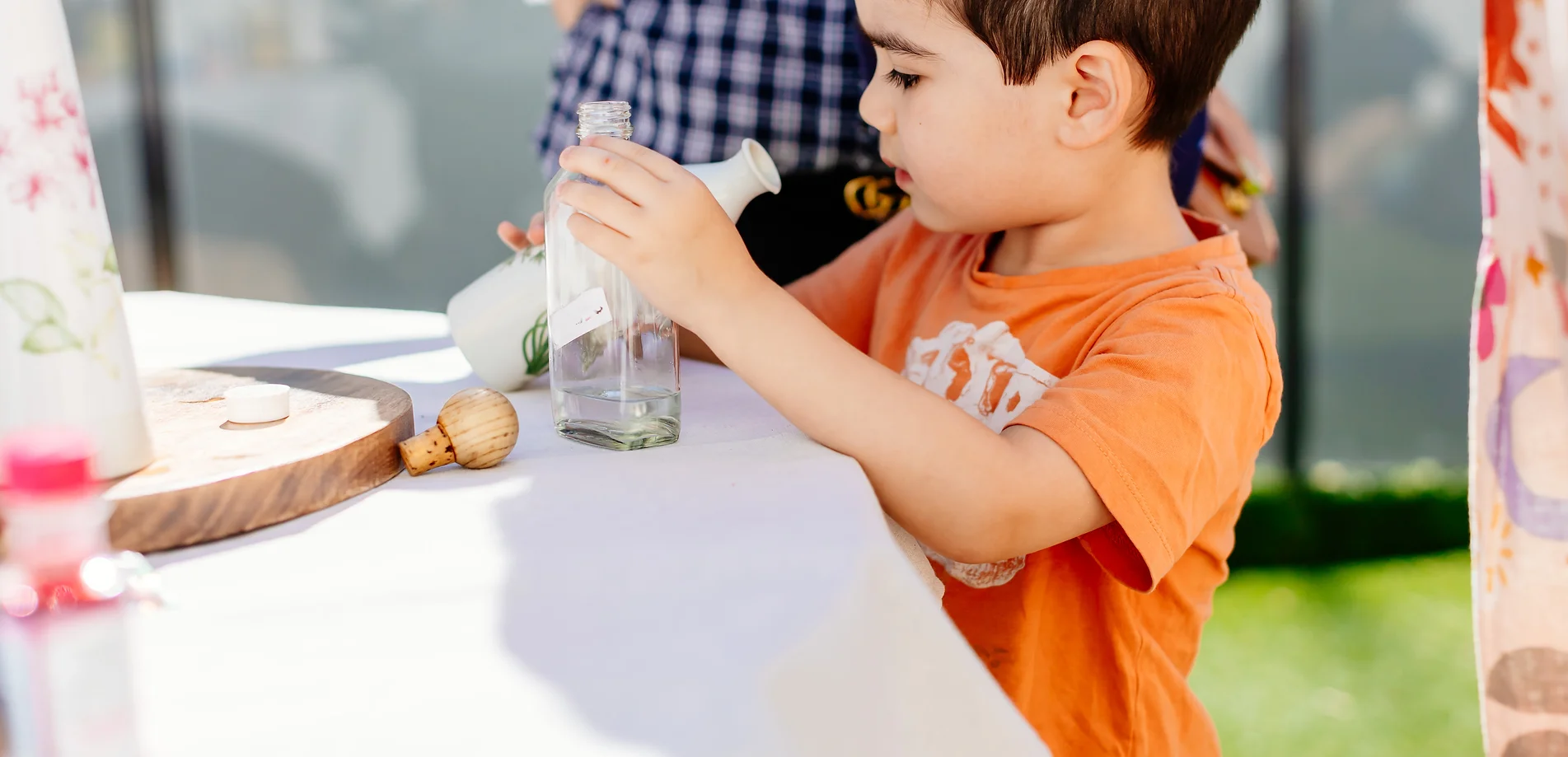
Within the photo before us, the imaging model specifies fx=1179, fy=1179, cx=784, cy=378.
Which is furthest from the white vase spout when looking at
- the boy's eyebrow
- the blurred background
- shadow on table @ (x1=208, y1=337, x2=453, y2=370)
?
the blurred background

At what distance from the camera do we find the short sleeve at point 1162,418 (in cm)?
74

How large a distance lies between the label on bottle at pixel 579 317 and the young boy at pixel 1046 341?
0.04 meters

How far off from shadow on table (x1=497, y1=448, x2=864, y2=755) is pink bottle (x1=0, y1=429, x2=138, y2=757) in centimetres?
16

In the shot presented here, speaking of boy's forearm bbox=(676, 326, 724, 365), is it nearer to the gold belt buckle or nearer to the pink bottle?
the gold belt buckle

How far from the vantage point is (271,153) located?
3104 mm

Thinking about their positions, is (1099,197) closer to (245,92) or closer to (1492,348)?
(1492,348)

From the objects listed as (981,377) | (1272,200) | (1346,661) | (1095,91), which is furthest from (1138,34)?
(1272,200)

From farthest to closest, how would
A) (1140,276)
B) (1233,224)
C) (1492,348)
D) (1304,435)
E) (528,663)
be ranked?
(1304,435), (1233,224), (1492,348), (1140,276), (528,663)

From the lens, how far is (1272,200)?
281cm

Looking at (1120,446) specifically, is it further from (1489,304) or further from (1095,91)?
(1489,304)

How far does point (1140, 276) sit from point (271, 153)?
278 centimetres

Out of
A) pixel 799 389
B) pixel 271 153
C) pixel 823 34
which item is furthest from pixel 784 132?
pixel 271 153

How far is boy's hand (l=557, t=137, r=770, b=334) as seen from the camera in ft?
2.20

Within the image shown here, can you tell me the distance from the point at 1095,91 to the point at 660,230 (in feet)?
1.32
